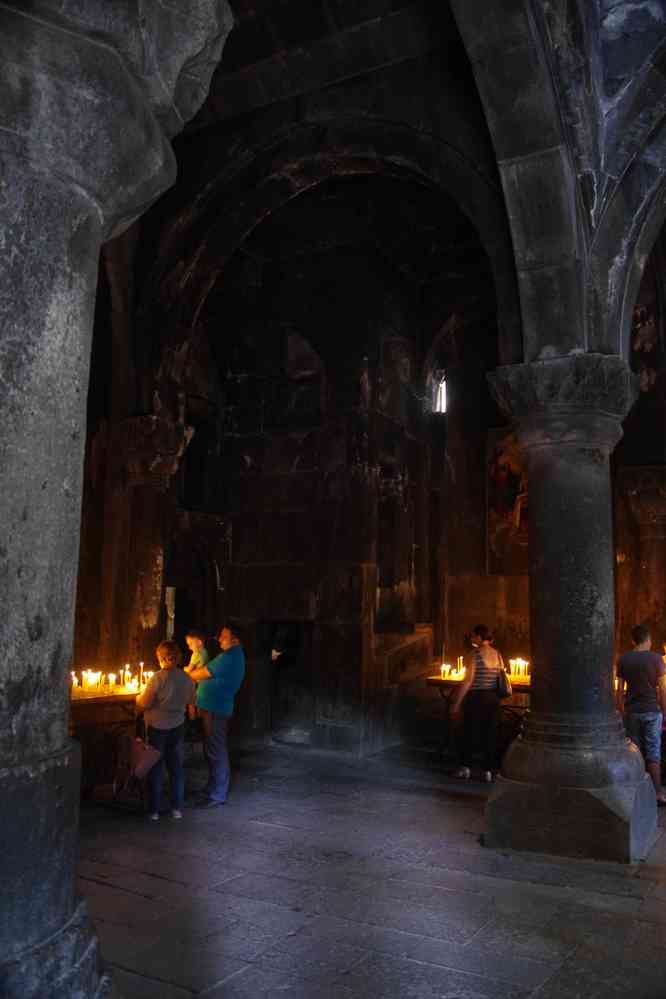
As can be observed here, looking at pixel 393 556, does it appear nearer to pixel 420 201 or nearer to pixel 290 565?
pixel 290 565

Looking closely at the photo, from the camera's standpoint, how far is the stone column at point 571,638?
521cm

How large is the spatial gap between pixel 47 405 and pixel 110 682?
570cm

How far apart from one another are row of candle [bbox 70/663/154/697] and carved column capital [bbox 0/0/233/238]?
5.35 meters

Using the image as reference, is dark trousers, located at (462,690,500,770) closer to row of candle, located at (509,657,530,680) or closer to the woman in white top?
the woman in white top

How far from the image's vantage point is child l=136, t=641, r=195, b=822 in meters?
6.07

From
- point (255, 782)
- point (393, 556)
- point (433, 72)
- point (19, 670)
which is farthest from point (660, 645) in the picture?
point (19, 670)

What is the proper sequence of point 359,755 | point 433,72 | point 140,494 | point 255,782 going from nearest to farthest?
1. point 433,72
2. point 255,782
3. point 140,494
4. point 359,755

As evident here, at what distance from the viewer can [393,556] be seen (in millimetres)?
10055

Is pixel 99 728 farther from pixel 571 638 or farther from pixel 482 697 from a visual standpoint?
pixel 571 638

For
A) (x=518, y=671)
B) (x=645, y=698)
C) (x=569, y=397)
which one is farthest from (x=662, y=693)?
(x=569, y=397)

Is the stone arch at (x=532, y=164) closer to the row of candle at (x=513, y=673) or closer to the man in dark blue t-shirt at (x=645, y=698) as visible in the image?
the man in dark blue t-shirt at (x=645, y=698)

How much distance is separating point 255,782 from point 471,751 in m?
2.00

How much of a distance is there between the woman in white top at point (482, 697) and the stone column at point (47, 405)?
5827 mm

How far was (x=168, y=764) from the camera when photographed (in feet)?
20.3
